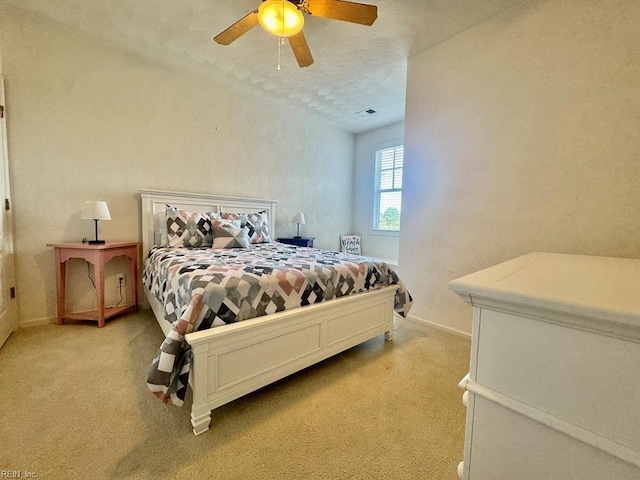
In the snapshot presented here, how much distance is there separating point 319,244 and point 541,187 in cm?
320

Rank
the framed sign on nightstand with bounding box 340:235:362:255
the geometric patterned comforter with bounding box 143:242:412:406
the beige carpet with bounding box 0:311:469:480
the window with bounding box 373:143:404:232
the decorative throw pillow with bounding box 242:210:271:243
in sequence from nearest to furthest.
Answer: the beige carpet with bounding box 0:311:469:480 → the geometric patterned comforter with bounding box 143:242:412:406 → the decorative throw pillow with bounding box 242:210:271:243 → the window with bounding box 373:143:404:232 → the framed sign on nightstand with bounding box 340:235:362:255

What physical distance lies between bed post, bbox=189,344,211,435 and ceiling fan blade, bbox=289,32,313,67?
2.08m

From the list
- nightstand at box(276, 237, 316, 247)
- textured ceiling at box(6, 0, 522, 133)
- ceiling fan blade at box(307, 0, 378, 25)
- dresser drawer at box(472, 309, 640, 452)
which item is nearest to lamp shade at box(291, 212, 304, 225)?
nightstand at box(276, 237, 316, 247)

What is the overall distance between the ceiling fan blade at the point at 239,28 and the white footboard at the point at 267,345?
75.3 inches

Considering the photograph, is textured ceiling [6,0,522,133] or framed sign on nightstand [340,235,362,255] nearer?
textured ceiling [6,0,522,133]

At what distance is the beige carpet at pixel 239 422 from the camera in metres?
1.12

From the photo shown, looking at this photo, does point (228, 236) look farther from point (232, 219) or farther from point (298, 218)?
point (298, 218)

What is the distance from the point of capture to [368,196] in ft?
16.1

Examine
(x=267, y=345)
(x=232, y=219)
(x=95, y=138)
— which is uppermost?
(x=95, y=138)

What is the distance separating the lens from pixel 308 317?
168cm

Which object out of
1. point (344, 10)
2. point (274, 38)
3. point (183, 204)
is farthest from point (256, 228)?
point (344, 10)

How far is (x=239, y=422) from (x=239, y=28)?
8.07 ft

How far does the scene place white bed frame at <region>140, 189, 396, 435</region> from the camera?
4.22 ft

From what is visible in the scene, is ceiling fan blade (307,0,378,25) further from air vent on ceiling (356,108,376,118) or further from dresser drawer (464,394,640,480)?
air vent on ceiling (356,108,376,118)
